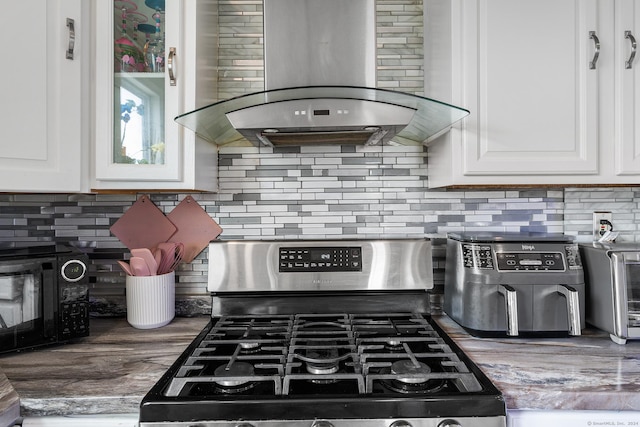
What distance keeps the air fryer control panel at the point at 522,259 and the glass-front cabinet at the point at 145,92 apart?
3.22 ft

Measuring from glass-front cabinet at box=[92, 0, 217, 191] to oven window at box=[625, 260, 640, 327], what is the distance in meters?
1.42

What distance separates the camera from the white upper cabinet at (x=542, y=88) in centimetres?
126

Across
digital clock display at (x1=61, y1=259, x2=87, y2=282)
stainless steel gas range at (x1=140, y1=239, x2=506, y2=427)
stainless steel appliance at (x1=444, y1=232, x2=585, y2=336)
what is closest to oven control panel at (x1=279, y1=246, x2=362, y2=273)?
stainless steel gas range at (x1=140, y1=239, x2=506, y2=427)

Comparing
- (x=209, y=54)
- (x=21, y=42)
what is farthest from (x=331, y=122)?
(x=21, y=42)

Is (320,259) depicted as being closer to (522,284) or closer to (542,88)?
A: (522,284)

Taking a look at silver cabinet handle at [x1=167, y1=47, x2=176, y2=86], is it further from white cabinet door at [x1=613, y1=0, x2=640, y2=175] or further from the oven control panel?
white cabinet door at [x1=613, y1=0, x2=640, y2=175]

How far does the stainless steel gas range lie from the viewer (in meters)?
0.87

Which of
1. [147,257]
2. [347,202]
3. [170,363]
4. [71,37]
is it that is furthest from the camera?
[347,202]

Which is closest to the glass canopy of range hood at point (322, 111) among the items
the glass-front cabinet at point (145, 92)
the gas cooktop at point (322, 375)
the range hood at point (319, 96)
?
the range hood at point (319, 96)

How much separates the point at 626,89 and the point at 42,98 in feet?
6.04

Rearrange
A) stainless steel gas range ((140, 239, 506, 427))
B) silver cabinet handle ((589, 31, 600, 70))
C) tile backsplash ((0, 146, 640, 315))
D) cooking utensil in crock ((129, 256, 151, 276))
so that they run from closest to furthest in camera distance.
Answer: stainless steel gas range ((140, 239, 506, 427)) → silver cabinet handle ((589, 31, 600, 70)) → cooking utensil in crock ((129, 256, 151, 276)) → tile backsplash ((0, 146, 640, 315))

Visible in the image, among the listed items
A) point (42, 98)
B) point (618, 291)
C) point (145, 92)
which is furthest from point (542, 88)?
point (42, 98)

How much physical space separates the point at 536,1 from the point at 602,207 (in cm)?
87

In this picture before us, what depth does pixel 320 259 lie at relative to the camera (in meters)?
1.46
